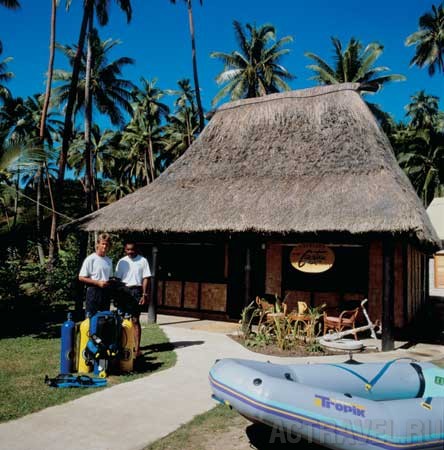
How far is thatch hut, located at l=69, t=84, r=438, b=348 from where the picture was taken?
28.9ft

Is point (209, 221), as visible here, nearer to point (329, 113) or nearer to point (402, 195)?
point (402, 195)

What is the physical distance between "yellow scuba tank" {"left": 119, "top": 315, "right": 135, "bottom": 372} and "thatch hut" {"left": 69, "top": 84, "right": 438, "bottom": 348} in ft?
12.4

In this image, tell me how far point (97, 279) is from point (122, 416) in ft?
7.04

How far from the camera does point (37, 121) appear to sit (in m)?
31.0

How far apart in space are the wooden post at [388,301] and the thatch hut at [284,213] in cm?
2

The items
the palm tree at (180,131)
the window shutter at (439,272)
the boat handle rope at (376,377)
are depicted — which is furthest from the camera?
the palm tree at (180,131)

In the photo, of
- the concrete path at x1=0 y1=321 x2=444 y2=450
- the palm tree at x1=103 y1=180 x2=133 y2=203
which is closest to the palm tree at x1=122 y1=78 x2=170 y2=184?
the palm tree at x1=103 y1=180 x2=133 y2=203

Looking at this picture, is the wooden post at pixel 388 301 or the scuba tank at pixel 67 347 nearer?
the scuba tank at pixel 67 347

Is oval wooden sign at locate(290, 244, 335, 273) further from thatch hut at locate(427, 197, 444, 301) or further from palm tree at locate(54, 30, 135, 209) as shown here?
palm tree at locate(54, 30, 135, 209)

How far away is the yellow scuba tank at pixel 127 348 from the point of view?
18.8ft

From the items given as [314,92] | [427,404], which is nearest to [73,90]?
[314,92]

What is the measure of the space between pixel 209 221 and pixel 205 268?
238 cm

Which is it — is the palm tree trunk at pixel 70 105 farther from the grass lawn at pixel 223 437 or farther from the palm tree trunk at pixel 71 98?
the grass lawn at pixel 223 437

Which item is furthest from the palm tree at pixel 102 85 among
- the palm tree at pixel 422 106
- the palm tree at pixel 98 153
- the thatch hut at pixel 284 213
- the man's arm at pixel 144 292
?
the palm tree at pixel 422 106
